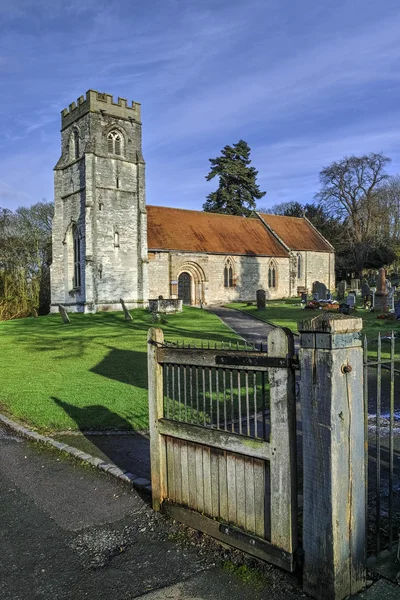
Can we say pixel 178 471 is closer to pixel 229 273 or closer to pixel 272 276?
pixel 229 273

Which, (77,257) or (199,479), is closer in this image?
(199,479)

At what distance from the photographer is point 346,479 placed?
9.95 ft

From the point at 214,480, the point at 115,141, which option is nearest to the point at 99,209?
the point at 115,141

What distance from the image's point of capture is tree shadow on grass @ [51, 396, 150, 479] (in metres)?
5.72

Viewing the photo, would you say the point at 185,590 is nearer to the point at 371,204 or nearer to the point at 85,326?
the point at 85,326

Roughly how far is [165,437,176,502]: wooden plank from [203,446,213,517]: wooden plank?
0.44 m

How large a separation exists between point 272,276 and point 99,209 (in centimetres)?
1721

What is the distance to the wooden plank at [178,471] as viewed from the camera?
13.6ft

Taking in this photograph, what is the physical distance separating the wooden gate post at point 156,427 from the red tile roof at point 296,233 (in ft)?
128

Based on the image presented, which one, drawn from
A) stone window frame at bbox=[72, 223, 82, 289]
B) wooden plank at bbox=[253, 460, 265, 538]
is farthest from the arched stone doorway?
wooden plank at bbox=[253, 460, 265, 538]

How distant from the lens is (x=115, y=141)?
3175 cm

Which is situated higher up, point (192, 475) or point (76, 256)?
point (76, 256)

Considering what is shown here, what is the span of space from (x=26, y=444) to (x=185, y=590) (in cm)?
412

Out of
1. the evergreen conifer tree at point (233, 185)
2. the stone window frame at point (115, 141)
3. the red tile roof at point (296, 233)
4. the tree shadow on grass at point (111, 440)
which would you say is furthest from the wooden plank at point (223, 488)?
the evergreen conifer tree at point (233, 185)
